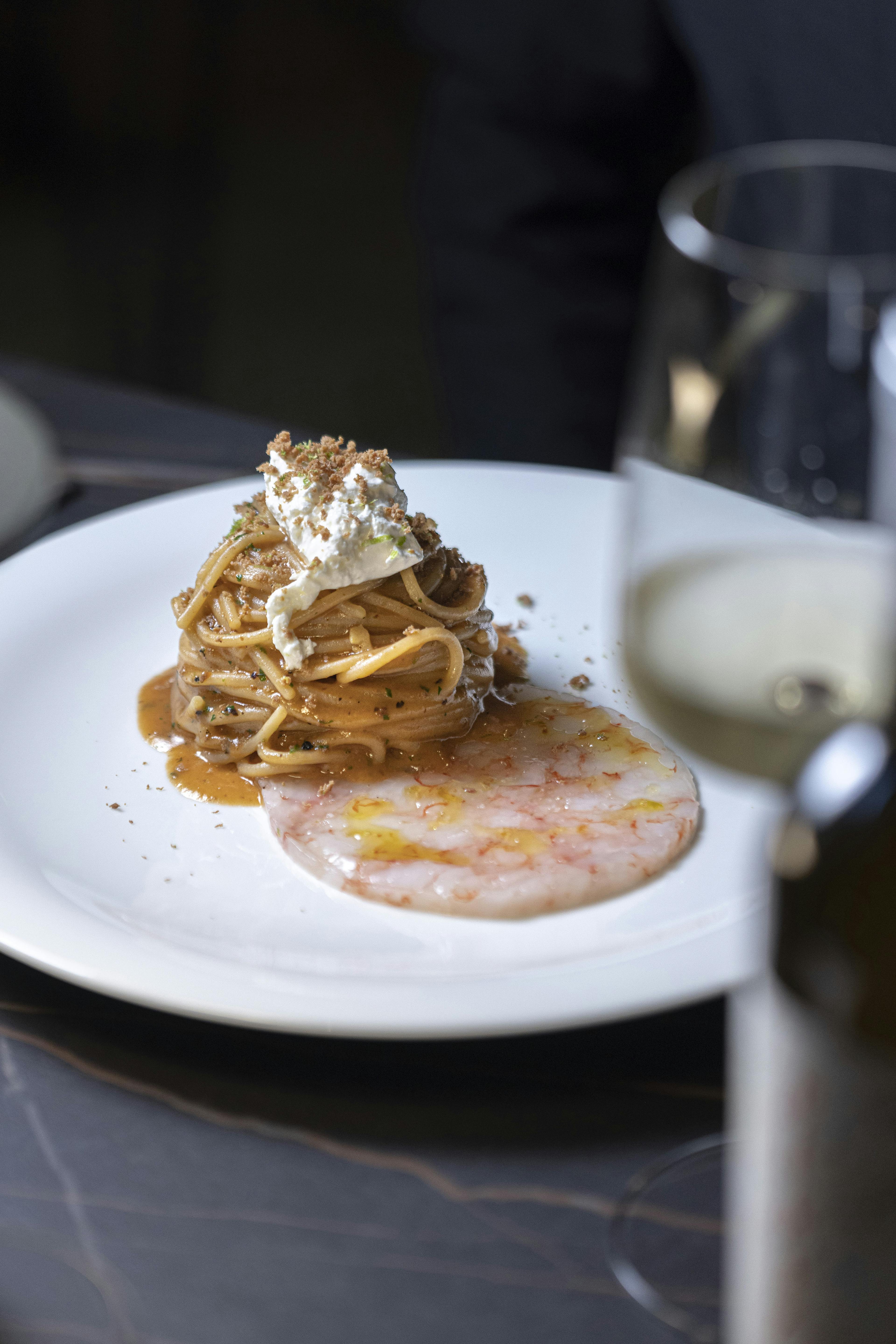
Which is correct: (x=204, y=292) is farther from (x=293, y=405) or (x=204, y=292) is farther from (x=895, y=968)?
(x=895, y=968)

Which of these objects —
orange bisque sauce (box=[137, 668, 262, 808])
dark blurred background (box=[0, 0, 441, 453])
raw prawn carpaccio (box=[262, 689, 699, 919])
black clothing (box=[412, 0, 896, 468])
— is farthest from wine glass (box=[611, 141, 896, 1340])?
dark blurred background (box=[0, 0, 441, 453])

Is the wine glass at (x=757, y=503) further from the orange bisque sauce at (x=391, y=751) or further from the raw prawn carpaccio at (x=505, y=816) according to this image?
the orange bisque sauce at (x=391, y=751)

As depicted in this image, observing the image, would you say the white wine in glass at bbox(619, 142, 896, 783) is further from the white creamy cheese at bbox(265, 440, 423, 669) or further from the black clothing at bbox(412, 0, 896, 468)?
the black clothing at bbox(412, 0, 896, 468)

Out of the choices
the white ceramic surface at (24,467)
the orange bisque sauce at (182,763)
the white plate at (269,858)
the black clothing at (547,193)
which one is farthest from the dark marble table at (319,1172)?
the black clothing at (547,193)

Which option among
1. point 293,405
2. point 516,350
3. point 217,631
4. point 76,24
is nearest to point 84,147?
point 76,24

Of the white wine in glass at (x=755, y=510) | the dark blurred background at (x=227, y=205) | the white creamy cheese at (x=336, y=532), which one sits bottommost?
the dark blurred background at (x=227, y=205)

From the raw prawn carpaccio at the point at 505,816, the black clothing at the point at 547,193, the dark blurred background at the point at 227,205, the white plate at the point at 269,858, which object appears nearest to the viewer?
the white plate at the point at 269,858

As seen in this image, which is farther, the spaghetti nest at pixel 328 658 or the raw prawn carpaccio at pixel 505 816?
the spaghetti nest at pixel 328 658
